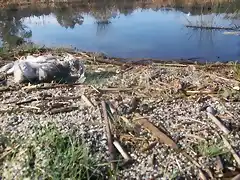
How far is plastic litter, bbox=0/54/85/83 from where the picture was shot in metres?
5.94

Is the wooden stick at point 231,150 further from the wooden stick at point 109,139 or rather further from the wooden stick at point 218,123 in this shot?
the wooden stick at point 109,139

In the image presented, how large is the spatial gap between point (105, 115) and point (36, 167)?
118cm

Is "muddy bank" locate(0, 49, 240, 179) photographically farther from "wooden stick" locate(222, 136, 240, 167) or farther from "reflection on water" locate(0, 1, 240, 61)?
"reflection on water" locate(0, 1, 240, 61)

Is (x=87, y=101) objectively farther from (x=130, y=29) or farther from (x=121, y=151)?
(x=130, y=29)

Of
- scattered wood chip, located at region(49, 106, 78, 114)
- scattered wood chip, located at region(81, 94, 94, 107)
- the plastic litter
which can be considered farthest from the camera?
the plastic litter

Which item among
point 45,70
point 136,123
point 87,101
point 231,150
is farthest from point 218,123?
point 45,70

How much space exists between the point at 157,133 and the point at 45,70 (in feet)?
8.51

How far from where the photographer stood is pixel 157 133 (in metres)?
4.07

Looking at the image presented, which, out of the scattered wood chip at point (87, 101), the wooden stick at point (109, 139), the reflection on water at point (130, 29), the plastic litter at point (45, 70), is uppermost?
the plastic litter at point (45, 70)

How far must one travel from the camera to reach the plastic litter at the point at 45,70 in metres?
5.94

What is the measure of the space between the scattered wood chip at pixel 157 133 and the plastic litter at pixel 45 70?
1.90 meters

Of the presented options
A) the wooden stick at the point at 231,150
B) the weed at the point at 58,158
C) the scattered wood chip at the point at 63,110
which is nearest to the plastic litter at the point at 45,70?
the scattered wood chip at the point at 63,110

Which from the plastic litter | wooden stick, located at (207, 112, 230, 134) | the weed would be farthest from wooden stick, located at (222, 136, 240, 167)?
the plastic litter

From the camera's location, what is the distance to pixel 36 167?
3.49 m
